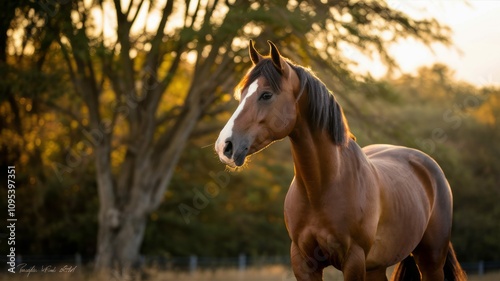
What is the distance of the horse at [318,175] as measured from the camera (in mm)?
4055

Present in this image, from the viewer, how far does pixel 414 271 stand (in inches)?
230

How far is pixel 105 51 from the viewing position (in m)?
13.3

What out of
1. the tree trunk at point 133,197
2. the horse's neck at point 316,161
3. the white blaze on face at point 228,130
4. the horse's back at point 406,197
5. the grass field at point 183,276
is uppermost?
the white blaze on face at point 228,130

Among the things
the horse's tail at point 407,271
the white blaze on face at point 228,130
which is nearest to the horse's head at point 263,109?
the white blaze on face at point 228,130

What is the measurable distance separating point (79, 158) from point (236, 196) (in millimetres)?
9811

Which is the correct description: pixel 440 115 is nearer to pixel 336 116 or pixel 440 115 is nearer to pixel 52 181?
pixel 52 181

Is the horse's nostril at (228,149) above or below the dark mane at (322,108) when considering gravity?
below

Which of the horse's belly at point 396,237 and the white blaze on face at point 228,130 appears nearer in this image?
the white blaze on face at point 228,130

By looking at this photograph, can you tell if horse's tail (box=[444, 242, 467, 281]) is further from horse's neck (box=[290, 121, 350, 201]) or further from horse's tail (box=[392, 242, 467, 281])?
horse's neck (box=[290, 121, 350, 201])

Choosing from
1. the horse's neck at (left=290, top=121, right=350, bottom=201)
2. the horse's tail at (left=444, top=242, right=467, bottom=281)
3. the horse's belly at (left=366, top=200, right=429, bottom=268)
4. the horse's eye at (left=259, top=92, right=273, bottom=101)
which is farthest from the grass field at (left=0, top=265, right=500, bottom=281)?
the horse's eye at (left=259, top=92, right=273, bottom=101)

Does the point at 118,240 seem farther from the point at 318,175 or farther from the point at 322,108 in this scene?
the point at 322,108

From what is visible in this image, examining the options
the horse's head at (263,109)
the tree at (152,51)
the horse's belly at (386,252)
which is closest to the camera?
the horse's head at (263,109)

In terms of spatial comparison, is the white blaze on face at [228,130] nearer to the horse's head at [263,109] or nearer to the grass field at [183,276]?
the horse's head at [263,109]

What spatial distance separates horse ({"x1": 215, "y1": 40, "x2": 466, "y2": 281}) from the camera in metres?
4.05
